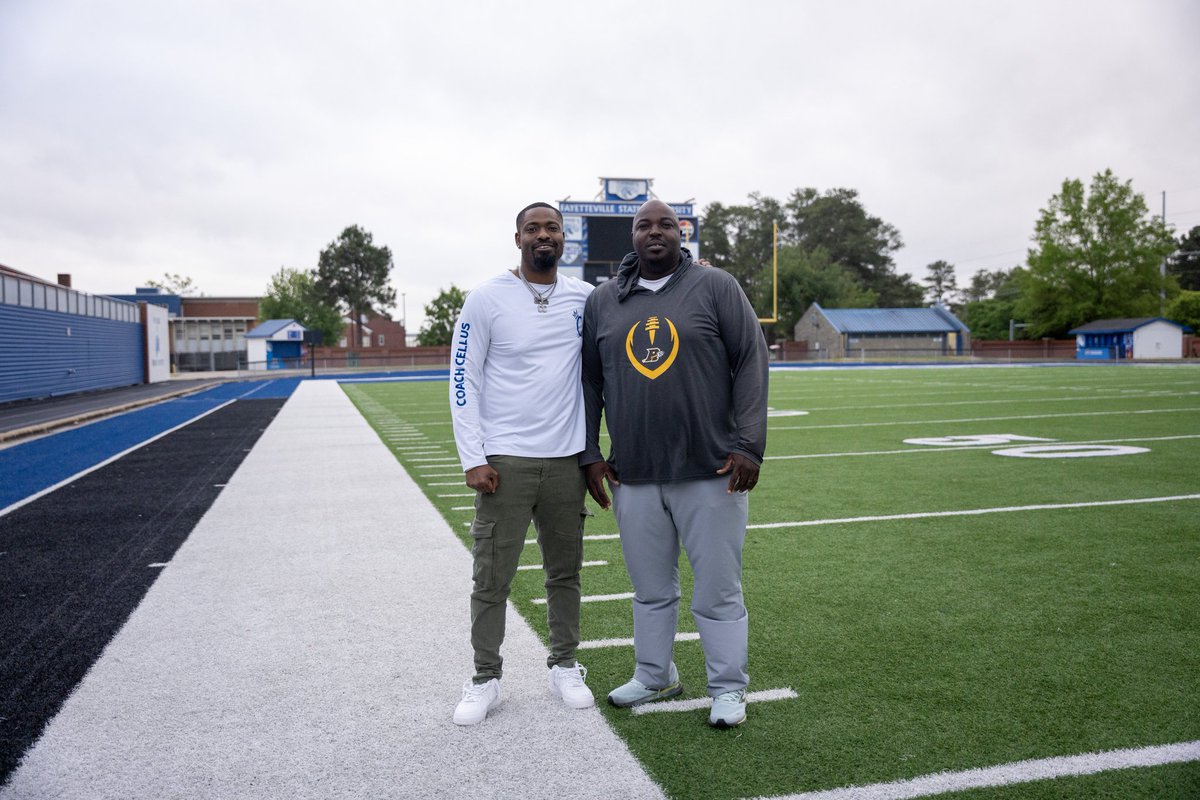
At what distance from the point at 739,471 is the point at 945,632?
1.64 meters

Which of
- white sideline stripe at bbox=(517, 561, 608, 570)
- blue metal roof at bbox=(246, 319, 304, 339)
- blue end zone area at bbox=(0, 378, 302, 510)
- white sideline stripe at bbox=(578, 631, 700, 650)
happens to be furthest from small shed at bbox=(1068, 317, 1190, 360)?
white sideline stripe at bbox=(578, 631, 700, 650)

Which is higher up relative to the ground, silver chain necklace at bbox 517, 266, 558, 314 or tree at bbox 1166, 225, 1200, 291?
tree at bbox 1166, 225, 1200, 291

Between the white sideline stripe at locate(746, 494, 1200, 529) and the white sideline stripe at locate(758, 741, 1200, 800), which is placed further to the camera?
the white sideline stripe at locate(746, 494, 1200, 529)

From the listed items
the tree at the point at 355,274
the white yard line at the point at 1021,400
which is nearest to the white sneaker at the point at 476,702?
the white yard line at the point at 1021,400

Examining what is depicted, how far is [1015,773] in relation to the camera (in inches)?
104

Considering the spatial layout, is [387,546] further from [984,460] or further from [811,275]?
[811,275]

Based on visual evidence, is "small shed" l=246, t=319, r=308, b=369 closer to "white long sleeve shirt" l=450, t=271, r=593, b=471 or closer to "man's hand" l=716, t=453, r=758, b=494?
"white long sleeve shirt" l=450, t=271, r=593, b=471

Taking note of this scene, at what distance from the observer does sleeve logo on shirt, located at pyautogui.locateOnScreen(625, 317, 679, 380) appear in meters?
3.11

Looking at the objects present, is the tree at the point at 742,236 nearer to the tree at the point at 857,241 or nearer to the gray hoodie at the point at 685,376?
the tree at the point at 857,241

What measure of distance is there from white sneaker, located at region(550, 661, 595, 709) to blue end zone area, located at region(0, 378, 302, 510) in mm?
6555

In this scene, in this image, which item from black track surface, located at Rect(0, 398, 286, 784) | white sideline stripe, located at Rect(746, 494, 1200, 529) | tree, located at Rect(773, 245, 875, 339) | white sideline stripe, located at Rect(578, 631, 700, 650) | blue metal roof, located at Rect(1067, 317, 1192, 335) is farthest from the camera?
tree, located at Rect(773, 245, 875, 339)

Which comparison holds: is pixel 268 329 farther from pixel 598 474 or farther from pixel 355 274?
pixel 598 474

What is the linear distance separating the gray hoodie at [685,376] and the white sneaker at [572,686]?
31.1 inches

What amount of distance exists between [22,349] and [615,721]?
80.6ft
